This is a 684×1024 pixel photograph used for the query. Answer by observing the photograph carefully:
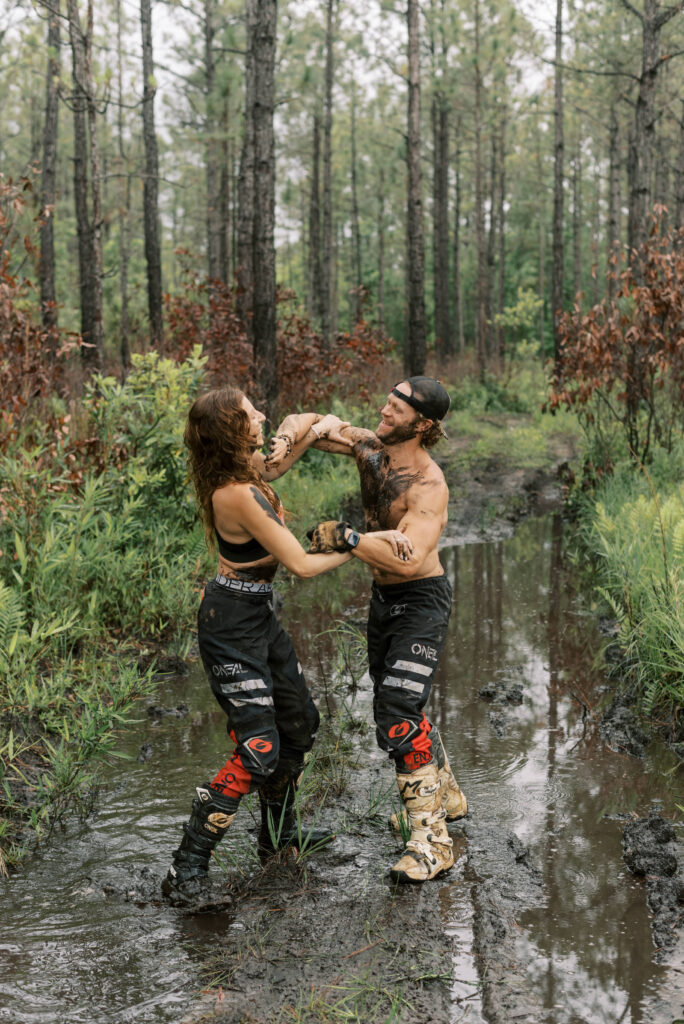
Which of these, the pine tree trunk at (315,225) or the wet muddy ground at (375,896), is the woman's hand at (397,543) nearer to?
the wet muddy ground at (375,896)

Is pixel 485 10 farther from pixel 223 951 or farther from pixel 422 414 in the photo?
pixel 223 951

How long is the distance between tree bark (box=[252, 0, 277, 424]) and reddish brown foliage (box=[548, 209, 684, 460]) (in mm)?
3541

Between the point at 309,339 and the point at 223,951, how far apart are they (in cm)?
1135

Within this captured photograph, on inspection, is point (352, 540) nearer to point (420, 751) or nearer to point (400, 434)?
point (400, 434)

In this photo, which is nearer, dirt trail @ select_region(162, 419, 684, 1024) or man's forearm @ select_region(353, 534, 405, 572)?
dirt trail @ select_region(162, 419, 684, 1024)

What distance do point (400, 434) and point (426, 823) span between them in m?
1.62

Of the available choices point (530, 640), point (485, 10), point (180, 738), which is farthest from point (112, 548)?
point (485, 10)

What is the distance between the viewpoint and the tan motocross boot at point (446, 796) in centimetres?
394

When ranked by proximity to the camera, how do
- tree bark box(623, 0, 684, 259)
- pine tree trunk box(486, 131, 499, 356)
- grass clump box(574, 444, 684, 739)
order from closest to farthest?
grass clump box(574, 444, 684, 739) → tree bark box(623, 0, 684, 259) → pine tree trunk box(486, 131, 499, 356)

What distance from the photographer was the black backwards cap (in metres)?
3.81

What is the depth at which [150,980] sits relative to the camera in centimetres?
301

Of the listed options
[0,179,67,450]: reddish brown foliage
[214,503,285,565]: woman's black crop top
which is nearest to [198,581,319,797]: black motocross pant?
[214,503,285,565]: woman's black crop top

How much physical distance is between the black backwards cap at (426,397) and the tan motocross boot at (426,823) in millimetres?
1466

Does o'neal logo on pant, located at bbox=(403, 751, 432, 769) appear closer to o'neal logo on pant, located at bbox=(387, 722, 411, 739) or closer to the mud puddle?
o'neal logo on pant, located at bbox=(387, 722, 411, 739)
